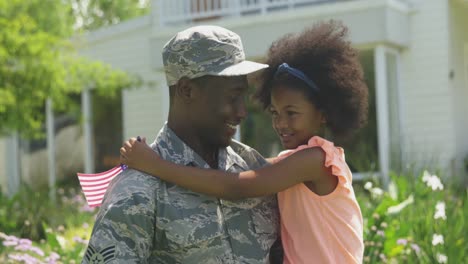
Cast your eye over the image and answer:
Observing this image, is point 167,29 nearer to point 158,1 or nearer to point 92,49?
point 158,1

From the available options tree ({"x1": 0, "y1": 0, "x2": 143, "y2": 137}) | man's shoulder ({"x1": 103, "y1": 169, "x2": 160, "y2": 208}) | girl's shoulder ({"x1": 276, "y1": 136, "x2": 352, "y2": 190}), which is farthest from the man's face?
tree ({"x1": 0, "y1": 0, "x2": 143, "y2": 137})

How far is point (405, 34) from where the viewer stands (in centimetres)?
1301

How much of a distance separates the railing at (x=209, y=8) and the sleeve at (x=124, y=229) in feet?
35.7

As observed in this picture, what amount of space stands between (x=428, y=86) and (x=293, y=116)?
395 inches

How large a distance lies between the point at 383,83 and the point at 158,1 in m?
4.08

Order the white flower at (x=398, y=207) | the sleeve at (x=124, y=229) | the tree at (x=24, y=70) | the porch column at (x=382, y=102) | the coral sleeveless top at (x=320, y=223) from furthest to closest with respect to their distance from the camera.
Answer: the porch column at (x=382, y=102) → the tree at (x=24, y=70) → the white flower at (x=398, y=207) → the coral sleeveless top at (x=320, y=223) → the sleeve at (x=124, y=229)

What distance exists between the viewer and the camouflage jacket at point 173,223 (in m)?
2.53

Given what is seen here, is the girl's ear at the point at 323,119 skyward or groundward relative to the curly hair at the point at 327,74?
groundward

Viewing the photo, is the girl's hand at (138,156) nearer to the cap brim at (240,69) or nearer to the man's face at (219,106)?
the man's face at (219,106)

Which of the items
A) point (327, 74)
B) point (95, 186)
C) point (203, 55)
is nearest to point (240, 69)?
point (203, 55)

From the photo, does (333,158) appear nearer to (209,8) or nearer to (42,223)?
(42,223)

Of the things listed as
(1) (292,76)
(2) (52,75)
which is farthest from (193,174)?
(2) (52,75)

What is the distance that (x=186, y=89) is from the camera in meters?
2.82

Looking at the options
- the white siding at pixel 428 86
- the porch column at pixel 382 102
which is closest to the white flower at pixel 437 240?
the porch column at pixel 382 102
